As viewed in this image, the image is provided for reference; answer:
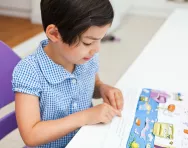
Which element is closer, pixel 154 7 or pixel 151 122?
pixel 151 122

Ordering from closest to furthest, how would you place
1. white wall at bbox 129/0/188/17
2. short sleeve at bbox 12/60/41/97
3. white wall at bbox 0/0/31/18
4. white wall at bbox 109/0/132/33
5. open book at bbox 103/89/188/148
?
1. open book at bbox 103/89/188/148
2. short sleeve at bbox 12/60/41/97
3. white wall at bbox 109/0/132/33
4. white wall at bbox 0/0/31/18
5. white wall at bbox 129/0/188/17

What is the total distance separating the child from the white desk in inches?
2.2

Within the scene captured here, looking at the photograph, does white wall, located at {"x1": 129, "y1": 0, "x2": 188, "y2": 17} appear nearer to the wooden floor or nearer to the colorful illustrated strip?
the wooden floor

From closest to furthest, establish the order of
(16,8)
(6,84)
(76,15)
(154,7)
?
(76,15), (6,84), (16,8), (154,7)

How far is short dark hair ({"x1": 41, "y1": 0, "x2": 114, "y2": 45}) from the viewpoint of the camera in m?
0.68

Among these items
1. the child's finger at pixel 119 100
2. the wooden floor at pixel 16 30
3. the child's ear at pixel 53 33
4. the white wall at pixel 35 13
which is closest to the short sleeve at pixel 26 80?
the child's ear at pixel 53 33

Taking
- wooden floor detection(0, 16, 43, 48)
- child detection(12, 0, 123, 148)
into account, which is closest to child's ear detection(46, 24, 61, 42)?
child detection(12, 0, 123, 148)

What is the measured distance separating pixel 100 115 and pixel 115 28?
2741 mm

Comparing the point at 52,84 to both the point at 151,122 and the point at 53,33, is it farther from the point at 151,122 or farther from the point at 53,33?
the point at 151,122

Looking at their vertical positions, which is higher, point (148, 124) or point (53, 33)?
point (53, 33)

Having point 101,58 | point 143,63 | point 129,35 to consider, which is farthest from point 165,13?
point 143,63

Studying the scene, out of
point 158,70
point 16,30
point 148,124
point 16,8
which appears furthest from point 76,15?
point 16,8

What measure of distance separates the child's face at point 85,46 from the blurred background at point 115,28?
1.49 m

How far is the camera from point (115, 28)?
3357 millimetres
